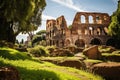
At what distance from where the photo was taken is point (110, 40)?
201 ft

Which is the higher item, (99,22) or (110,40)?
(99,22)

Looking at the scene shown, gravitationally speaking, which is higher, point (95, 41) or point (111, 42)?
point (95, 41)

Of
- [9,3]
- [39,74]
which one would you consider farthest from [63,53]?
[39,74]

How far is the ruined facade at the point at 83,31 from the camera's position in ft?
197

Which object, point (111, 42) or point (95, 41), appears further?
point (95, 41)

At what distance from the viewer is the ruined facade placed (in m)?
60.1

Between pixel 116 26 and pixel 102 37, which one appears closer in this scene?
pixel 116 26

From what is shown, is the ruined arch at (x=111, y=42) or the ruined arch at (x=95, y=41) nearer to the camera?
the ruined arch at (x=111, y=42)

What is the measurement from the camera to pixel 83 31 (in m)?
61.7

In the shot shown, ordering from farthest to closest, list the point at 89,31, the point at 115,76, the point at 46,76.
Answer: the point at 89,31, the point at 115,76, the point at 46,76

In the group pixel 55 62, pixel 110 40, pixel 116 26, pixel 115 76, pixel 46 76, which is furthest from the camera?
pixel 110 40

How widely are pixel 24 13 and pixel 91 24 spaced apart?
48527mm

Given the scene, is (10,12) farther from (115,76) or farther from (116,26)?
(116,26)

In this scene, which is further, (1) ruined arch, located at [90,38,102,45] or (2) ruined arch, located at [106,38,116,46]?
(1) ruined arch, located at [90,38,102,45]
